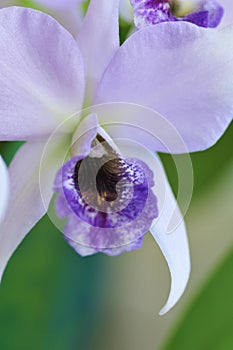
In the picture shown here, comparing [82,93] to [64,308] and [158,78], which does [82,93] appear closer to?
[158,78]

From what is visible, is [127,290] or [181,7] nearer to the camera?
[181,7]

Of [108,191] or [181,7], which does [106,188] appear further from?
[181,7]

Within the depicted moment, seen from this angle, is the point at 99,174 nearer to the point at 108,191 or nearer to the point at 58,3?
the point at 108,191

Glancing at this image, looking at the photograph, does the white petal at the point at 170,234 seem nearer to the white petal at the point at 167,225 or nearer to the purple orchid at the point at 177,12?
the white petal at the point at 167,225

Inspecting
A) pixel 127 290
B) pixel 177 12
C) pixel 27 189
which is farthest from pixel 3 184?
pixel 127 290

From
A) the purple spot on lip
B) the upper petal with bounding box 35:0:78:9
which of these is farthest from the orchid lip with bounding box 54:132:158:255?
the upper petal with bounding box 35:0:78:9

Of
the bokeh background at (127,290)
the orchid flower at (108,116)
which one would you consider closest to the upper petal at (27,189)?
the orchid flower at (108,116)

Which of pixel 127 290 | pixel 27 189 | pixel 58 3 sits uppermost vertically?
pixel 58 3

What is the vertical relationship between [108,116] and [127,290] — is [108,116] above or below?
above
